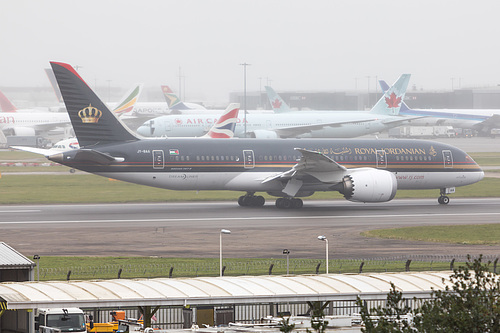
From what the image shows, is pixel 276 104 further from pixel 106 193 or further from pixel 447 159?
pixel 447 159

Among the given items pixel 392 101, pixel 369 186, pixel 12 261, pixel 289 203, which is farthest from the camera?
pixel 392 101

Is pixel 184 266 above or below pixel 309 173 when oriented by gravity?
below

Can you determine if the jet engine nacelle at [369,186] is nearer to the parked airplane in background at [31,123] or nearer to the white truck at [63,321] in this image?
the white truck at [63,321]

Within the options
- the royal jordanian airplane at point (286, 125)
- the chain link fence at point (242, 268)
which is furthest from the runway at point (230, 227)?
the royal jordanian airplane at point (286, 125)

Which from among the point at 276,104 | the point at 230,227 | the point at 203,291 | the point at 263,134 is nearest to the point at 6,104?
the point at 276,104

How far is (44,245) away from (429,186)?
27.0 meters

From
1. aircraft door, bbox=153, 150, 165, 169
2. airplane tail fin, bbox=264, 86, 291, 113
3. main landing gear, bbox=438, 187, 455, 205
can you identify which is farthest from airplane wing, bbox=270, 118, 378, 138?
aircraft door, bbox=153, 150, 165, 169

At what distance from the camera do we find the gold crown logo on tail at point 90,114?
44469 mm

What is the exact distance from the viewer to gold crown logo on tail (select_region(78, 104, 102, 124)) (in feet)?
146

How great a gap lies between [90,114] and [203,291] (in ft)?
97.6

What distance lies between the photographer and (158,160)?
45750 mm

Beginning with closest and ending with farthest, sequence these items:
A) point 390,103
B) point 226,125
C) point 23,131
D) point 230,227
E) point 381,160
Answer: point 230,227 < point 381,160 < point 226,125 < point 390,103 < point 23,131

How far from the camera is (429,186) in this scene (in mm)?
51062

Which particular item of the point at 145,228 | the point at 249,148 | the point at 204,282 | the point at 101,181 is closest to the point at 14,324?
the point at 204,282
